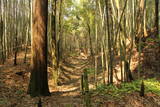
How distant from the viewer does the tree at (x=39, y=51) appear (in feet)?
16.0

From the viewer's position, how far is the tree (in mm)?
4883

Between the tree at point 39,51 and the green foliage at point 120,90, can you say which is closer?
the green foliage at point 120,90

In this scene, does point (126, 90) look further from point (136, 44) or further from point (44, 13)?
point (136, 44)

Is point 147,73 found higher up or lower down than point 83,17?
lower down

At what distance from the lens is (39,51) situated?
4.96 m

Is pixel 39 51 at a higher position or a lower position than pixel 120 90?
higher

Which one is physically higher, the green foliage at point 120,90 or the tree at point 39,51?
the tree at point 39,51

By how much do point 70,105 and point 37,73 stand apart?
1567 millimetres

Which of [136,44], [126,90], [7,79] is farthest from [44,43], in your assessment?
[136,44]

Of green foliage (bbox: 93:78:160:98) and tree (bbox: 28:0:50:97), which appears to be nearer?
green foliage (bbox: 93:78:160:98)

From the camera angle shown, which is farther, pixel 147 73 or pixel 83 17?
pixel 83 17

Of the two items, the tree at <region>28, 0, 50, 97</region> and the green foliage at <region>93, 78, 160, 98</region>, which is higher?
the tree at <region>28, 0, 50, 97</region>

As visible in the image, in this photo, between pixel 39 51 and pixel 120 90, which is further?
pixel 39 51

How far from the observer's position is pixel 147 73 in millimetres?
7738
